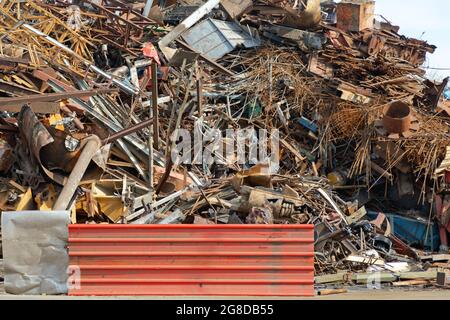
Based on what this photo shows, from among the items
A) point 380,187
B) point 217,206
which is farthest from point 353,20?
point 217,206

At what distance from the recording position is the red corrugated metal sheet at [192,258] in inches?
357

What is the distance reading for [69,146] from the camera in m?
11.2

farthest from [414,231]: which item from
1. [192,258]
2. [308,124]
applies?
[192,258]

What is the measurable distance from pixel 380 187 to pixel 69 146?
18.6 feet

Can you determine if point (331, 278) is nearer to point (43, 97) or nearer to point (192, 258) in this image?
point (192, 258)

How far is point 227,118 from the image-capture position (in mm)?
14203

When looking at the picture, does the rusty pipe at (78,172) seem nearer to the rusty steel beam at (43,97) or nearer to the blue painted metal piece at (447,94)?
the rusty steel beam at (43,97)

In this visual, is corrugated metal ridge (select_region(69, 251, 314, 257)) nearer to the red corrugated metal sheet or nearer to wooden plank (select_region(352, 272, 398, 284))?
the red corrugated metal sheet

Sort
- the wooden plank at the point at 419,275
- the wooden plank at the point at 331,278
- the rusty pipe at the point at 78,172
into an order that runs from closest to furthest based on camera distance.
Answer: the wooden plank at the point at 331,278 < the wooden plank at the point at 419,275 < the rusty pipe at the point at 78,172

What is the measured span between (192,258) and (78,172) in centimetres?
276

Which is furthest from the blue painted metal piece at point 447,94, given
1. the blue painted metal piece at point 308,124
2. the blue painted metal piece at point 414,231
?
the blue painted metal piece at point 414,231

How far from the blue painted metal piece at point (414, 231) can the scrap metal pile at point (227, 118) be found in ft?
0.12

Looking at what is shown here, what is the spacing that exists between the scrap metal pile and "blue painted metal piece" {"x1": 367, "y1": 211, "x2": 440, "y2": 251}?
1.4 inches
